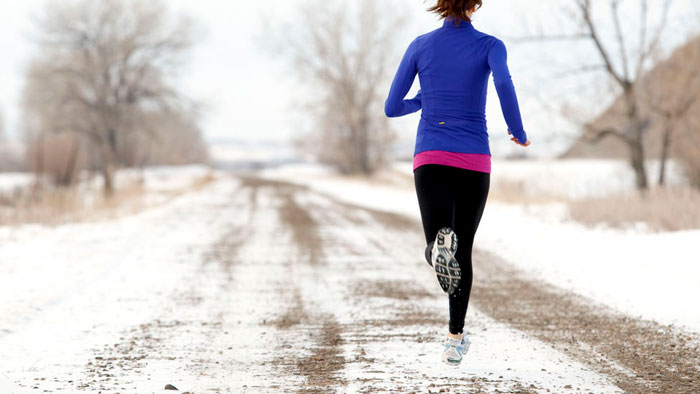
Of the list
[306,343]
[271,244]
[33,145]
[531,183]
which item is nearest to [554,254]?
[271,244]

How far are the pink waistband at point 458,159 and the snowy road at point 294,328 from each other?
1.12m

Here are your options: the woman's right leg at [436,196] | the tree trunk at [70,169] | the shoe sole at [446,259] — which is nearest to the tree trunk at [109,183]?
the tree trunk at [70,169]

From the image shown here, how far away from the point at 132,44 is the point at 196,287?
26.9 meters

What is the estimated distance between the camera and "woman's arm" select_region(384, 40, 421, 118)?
131 inches

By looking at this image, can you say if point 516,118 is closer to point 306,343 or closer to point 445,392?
point 445,392

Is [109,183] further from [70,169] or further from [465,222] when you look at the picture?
[465,222]

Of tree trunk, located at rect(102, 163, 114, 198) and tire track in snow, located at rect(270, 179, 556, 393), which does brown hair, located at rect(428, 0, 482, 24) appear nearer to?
tire track in snow, located at rect(270, 179, 556, 393)

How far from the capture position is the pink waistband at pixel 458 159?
3178 millimetres

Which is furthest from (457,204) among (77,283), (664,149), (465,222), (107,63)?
(107,63)

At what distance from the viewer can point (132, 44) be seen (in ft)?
97.2

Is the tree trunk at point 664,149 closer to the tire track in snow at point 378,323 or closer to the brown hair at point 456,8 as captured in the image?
the tire track in snow at point 378,323

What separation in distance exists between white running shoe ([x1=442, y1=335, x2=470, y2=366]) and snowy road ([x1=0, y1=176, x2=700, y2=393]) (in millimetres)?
67

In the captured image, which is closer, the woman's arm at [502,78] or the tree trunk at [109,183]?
the woman's arm at [502,78]

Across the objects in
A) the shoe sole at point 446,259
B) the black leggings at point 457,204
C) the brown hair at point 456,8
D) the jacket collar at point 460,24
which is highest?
the brown hair at point 456,8
